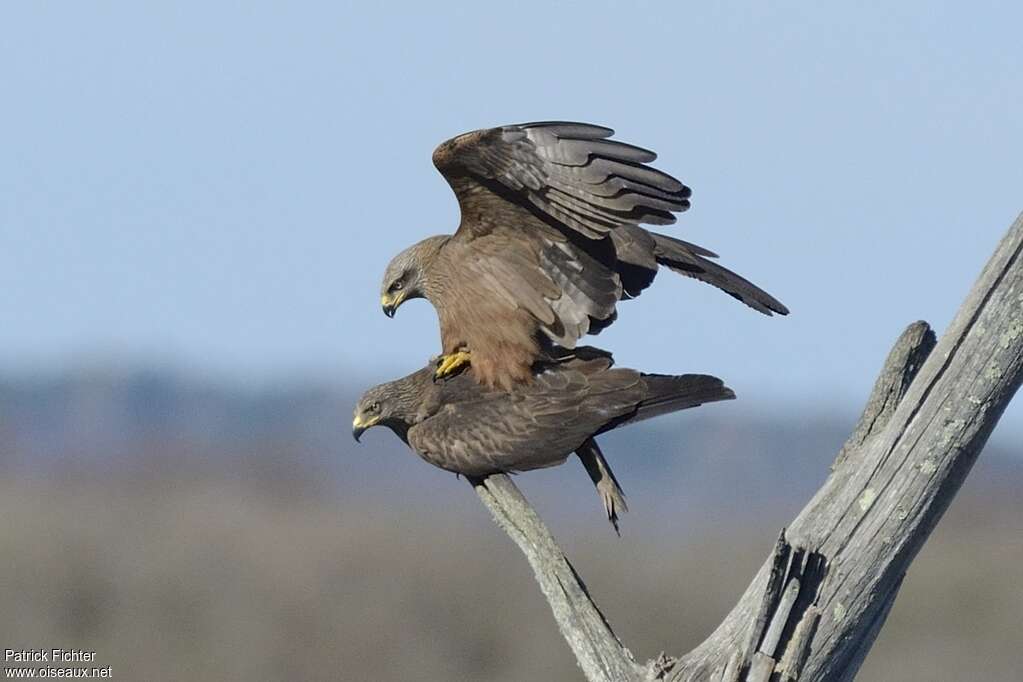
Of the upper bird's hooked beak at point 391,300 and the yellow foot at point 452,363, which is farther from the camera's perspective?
the upper bird's hooked beak at point 391,300

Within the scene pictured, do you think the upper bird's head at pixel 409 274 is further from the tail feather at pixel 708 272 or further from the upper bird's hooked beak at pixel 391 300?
the tail feather at pixel 708 272

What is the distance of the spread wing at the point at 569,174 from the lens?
23.6 feet

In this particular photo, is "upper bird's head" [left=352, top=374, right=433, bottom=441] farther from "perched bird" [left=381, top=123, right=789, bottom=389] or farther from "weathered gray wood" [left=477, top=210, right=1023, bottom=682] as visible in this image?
"weathered gray wood" [left=477, top=210, right=1023, bottom=682]

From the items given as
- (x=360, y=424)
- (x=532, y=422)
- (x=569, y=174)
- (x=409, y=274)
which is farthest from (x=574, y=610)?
(x=409, y=274)

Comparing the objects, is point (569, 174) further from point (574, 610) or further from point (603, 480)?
point (574, 610)

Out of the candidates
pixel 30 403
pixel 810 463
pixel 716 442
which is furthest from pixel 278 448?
pixel 30 403

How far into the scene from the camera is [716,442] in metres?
82.4

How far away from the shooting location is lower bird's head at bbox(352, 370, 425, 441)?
26.8 ft

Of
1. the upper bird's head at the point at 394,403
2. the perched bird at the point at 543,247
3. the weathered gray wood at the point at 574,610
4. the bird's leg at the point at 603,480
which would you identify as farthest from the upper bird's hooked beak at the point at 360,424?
the weathered gray wood at the point at 574,610

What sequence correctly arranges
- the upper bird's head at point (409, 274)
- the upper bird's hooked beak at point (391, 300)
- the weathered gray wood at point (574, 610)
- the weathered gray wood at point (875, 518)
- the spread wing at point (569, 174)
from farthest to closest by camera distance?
the upper bird's hooked beak at point (391, 300) < the upper bird's head at point (409, 274) < the spread wing at point (569, 174) < the weathered gray wood at point (574, 610) < the weathered gray wood at point (875, 518)

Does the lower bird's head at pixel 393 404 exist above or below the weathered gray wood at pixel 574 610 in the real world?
below

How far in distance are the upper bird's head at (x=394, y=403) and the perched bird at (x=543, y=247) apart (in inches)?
5.9

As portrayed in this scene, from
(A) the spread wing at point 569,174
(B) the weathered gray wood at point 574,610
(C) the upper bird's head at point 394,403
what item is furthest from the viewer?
(C) the upper bird's head at point 394,403

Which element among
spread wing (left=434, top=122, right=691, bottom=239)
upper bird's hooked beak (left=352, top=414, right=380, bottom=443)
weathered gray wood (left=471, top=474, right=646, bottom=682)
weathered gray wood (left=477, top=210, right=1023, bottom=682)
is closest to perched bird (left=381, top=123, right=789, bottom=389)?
spread wing (left=434, top=122, right=691, bottom=239)
